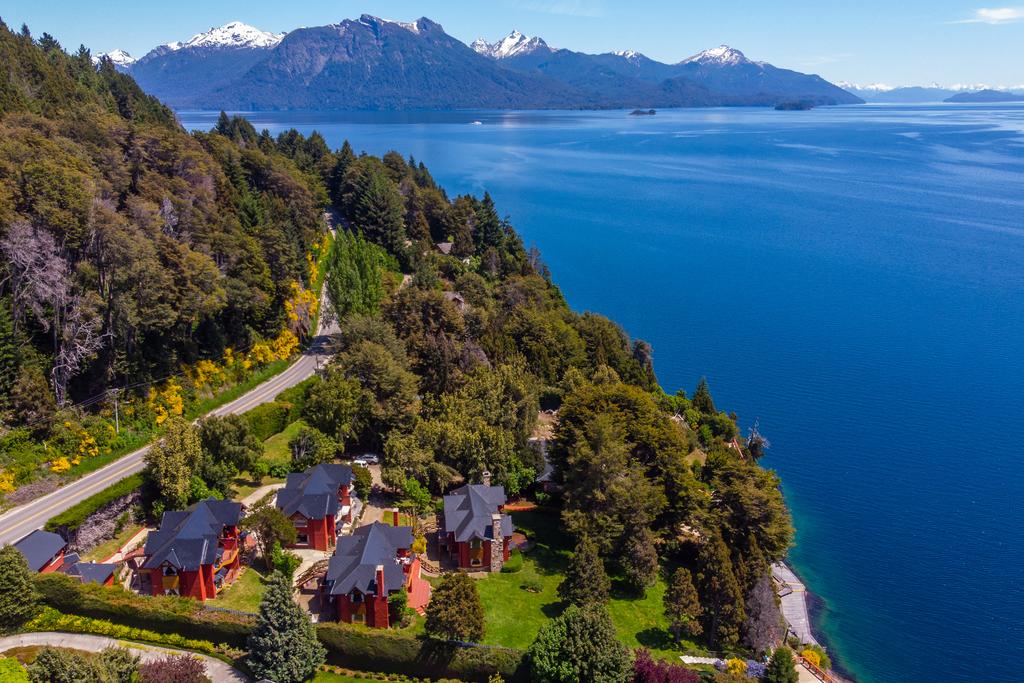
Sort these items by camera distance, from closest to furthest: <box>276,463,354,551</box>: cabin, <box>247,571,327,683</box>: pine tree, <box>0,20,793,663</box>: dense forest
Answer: <box>247,571,327,683</box>: pine tree → <box>276,463,354,551</box>: cabin → <box>0,20,793,663</box>: dense forest

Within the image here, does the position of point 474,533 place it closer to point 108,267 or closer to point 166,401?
point 166,401

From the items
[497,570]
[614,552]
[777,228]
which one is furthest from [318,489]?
[777,228]

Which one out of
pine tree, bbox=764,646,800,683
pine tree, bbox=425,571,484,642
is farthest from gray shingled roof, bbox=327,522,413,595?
pine tree, bbox=764,646,800,683

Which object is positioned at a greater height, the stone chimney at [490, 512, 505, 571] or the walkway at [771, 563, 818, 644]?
the stone chimney at [490, 512, 505, 571]

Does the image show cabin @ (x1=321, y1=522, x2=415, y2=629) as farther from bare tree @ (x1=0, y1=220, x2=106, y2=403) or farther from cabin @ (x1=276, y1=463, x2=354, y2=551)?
bare tree @ (x1=0, y1=220, x2=106, y2=403)

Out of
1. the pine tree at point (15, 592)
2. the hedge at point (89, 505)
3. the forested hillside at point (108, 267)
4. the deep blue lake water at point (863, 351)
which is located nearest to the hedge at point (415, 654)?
the pine tree at point (15, 592)

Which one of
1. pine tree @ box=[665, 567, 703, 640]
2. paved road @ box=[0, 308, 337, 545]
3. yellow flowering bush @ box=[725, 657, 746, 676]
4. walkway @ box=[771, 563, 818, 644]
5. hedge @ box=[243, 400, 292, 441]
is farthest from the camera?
hedge @ box=[243, 400, 292, 441]

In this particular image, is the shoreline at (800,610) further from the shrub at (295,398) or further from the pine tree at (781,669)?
the shrub at (295,398)

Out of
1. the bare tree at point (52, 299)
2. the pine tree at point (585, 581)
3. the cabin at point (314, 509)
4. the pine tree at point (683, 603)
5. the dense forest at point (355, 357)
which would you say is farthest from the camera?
the bare tree at point (52, 299)
